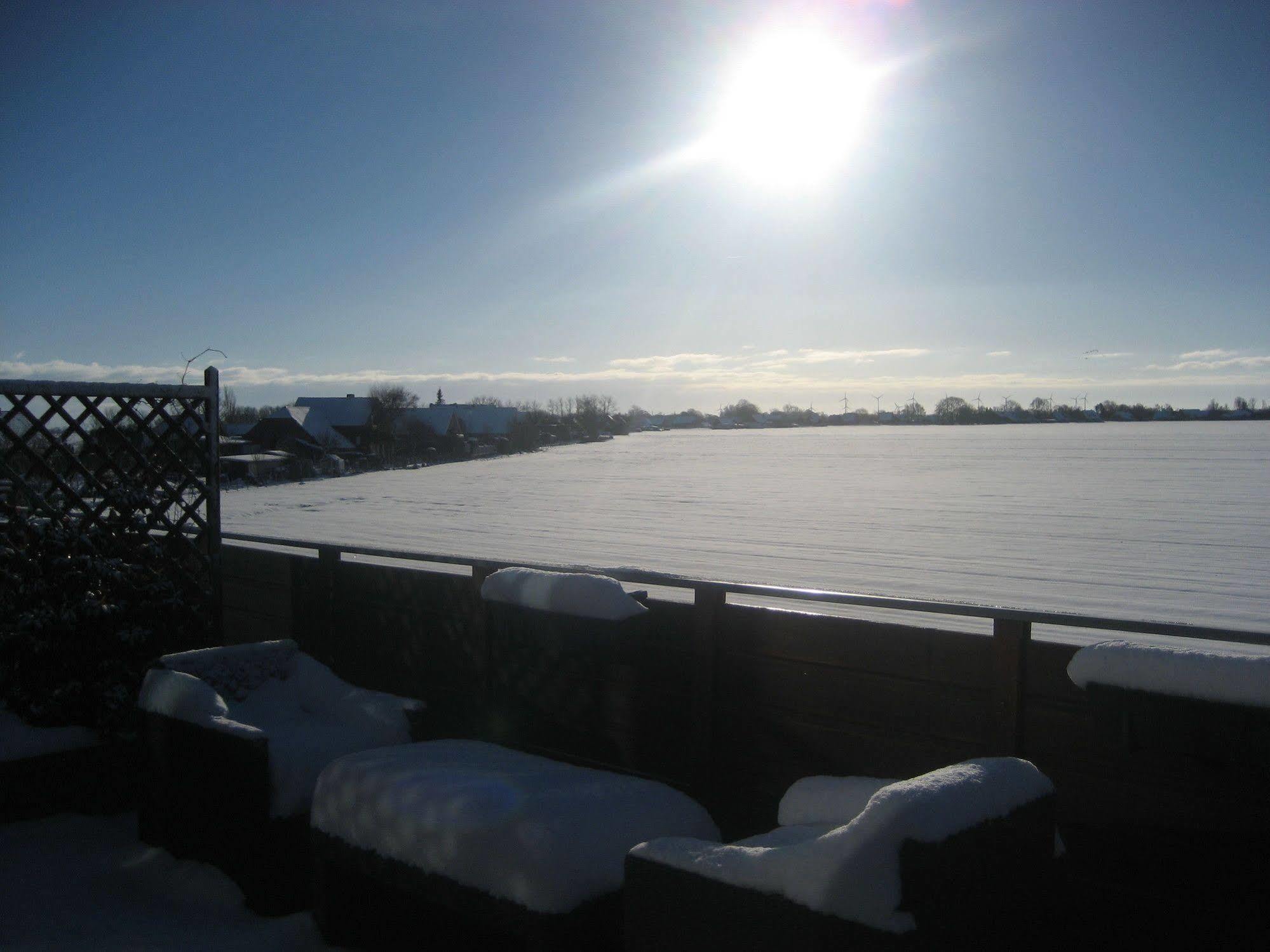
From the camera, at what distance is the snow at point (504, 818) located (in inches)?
98.8

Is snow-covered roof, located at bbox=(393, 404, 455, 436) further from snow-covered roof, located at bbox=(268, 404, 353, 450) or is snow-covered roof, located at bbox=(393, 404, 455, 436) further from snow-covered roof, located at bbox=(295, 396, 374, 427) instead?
snow-covered roof, located at bbox=(268, 404, 353, 450)

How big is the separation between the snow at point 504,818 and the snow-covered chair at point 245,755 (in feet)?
1.20

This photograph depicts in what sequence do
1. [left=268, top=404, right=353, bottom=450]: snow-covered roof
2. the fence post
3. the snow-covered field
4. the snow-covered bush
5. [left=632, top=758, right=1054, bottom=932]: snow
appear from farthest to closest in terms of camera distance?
[left=268, top=404, right=353, bottom=450]: snow-covered roof → the snow-covered field → the fence post → the snow-covered bush → [left=632, top=758, right=1054, bottom=932]: snow

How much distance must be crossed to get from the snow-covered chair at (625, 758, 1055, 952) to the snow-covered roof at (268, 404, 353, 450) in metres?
52.2

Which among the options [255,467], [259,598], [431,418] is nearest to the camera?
[259,598]

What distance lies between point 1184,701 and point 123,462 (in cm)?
533

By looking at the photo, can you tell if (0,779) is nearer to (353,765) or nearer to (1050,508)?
(353,765)

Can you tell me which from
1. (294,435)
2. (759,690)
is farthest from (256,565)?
(294,435)

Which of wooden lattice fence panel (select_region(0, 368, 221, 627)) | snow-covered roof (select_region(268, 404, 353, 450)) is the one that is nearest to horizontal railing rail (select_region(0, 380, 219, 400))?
wooden lattice fence panel (select_region(0, 368, 221, 627))

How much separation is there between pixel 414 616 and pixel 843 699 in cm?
220

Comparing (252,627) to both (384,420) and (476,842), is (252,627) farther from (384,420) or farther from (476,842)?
(384,420)

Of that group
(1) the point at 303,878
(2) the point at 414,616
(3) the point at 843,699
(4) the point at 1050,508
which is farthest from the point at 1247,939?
(4) the point at 1050,508

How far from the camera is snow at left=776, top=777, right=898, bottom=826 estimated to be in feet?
8.64

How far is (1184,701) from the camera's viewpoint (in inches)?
86.7
